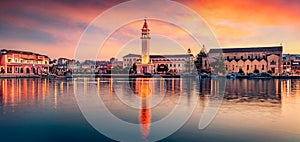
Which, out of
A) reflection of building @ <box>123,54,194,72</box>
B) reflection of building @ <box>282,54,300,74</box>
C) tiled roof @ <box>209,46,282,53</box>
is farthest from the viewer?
reflection of building @ <box>123,54,194,72</box>

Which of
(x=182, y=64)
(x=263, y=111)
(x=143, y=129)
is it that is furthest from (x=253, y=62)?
(x=143, y=129)

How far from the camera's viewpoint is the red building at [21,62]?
6831cm

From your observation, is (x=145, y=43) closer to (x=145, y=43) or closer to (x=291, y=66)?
(x=145, y=43)

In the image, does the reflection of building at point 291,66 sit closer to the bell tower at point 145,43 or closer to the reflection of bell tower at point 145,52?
the reflection of bell tower at point 145,52

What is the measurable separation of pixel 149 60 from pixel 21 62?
42978mm

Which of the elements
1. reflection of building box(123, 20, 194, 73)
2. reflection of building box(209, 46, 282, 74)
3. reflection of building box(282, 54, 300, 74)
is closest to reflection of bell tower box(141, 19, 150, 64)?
reflection of building box(123, 20, 194, 73)

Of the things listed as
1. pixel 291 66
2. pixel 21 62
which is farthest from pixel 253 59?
pixel 21 62

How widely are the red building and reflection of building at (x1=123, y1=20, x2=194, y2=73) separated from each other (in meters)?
30.5

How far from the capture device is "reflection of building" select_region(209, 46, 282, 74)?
247 ft

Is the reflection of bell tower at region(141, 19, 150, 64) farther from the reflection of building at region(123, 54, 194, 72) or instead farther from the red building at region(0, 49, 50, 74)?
the red building at region(0, 49, 50, 74)

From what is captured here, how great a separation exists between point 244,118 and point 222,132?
8.07 ft

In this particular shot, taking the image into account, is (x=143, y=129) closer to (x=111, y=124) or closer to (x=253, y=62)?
(x=111, y=124)

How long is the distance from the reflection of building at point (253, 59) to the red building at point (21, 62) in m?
50.6

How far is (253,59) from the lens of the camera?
7975 cm
